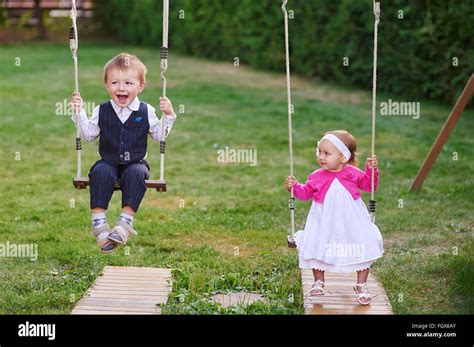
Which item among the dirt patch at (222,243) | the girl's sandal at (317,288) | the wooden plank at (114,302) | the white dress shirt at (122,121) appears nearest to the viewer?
the wooden plank at (114,302)

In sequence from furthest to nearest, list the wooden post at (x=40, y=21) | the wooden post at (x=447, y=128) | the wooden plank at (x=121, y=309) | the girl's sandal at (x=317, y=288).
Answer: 1. the wooden post at (x=40, y=21)
2. the wooden post at (x=447, y=128)
3. the girl's sandal at (x=317, y=288)
4. the wooden plank at (x=121, y=309)

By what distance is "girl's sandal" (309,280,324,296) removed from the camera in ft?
16.9

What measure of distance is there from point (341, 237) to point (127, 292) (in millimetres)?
1314

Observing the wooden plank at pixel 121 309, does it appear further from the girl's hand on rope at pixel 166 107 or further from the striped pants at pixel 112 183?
the girl's hand on rope at pixel 166 107

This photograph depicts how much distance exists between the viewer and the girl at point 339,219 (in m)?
4.99

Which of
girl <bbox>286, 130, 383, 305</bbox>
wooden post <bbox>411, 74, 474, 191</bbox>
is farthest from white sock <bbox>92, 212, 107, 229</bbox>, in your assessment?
wooden post <bbox>411, 74, 474, 191</bbox>

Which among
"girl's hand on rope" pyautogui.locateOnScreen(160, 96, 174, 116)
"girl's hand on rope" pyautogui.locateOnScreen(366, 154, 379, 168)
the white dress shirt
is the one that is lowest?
"girl's hand on rope" pyautogui.locateOnScreen(366, 154, 379, 168)

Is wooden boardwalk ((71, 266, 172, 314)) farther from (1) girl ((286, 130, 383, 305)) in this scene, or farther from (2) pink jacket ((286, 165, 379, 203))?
(2) pink jacket ((286, 165, 379, 203))

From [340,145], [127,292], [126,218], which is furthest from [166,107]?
[127,292]

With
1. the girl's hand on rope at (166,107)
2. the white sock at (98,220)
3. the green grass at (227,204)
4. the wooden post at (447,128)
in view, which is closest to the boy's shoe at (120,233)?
the white sock at (98,220)

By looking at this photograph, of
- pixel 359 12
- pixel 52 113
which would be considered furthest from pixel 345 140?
pixel 359 12

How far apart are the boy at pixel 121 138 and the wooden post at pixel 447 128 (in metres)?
2.91

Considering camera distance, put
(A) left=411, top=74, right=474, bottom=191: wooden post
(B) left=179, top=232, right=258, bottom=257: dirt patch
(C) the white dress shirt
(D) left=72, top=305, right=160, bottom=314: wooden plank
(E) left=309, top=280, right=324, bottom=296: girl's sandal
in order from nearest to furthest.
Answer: (D) left=72, top=305, right=160, bottom=314: wooden plank
(E) left=309, top=280, right=324, bottom=296: girl's sandal
(C) the white dress shirt
(B) left=179, top=232, right=258, bottom=257: dirt patch
(A) left=411, top=74, right=474, bottom=191: wooden post

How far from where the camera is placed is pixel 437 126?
34.9ft
